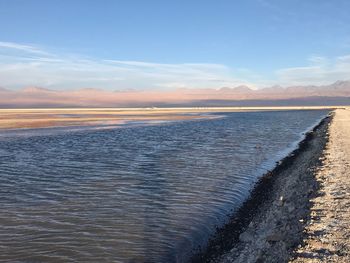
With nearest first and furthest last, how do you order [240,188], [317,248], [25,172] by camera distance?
1. [317,248]
2. [240,188]
3. [25,172]

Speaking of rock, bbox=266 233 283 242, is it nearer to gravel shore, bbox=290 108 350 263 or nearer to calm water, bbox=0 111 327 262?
gravel shore, bbox=290 108 350 263

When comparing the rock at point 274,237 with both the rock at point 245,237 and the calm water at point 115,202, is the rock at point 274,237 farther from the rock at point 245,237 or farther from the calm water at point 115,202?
the calm water at point 115,202

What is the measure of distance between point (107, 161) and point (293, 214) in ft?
52.2

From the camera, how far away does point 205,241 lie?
11.1 meters

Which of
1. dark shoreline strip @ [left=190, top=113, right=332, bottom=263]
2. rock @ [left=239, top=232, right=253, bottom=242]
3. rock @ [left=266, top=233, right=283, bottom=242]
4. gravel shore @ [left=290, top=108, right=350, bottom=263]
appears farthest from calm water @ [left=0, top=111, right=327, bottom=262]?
gravel shore @ [left=290, top=108, right=350, bottom=263]

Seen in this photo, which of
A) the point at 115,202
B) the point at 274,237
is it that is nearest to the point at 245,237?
the point at 274,237

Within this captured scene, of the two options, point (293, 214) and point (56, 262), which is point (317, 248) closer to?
point (293, 214)

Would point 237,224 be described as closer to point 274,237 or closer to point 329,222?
point 274,237

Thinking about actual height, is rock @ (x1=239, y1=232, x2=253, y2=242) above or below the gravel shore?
below

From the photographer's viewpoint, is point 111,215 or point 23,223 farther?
point 111,215

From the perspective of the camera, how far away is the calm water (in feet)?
33.8

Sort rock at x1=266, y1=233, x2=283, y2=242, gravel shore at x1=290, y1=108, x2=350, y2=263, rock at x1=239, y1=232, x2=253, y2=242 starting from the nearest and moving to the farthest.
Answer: gravel shore at x1=290, y1=108, x2=350, y2=263, rock at x1=266, y1=233, x2=283, y2=242, rock at x1=239, y1=232, x2=253, y2=242

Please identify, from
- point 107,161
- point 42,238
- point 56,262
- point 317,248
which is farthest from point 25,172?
point 317,248

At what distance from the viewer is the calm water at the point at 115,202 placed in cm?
1031
